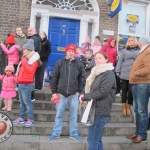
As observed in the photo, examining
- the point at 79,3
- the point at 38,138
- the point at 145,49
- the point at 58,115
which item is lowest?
the point at 38,138

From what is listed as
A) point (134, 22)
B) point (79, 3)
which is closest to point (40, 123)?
point (79, 3)

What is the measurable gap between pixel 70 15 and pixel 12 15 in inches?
78.2

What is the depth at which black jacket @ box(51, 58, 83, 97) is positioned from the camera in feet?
12.9

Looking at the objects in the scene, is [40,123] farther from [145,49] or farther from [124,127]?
[145,49]

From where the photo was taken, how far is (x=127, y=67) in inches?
186

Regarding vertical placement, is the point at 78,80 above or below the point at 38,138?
above

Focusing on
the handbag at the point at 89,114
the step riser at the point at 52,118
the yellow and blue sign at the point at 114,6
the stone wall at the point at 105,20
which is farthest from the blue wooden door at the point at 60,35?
the handbag at the point at 89,114

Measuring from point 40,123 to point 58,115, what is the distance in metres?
0.67

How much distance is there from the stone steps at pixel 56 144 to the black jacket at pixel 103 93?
124 cm

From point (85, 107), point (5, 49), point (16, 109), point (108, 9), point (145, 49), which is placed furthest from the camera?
point (108, 9)

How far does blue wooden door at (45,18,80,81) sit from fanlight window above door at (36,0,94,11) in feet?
1.58

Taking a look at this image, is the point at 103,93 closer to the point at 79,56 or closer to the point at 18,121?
the point at 18,121

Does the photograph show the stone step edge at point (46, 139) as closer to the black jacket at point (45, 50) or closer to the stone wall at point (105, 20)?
the black jacket at point (45, 50)

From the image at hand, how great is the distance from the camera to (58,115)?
3.94 meters
